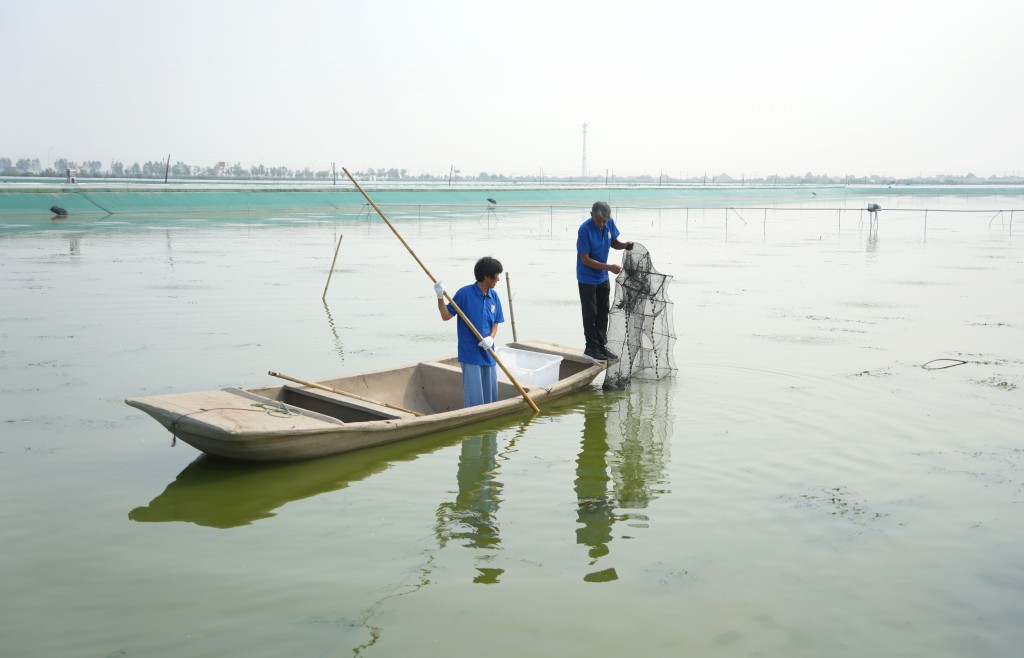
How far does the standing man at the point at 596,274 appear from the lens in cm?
862

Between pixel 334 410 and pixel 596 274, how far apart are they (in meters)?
3.07

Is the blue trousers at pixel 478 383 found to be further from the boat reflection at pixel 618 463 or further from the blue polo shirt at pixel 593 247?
the blue polo shirt at pixel 593 247

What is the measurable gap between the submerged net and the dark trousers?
0.16 meters

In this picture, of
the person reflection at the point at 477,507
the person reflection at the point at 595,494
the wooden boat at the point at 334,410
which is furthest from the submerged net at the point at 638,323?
the person reflection at the point at 477,507

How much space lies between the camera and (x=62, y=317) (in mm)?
11625

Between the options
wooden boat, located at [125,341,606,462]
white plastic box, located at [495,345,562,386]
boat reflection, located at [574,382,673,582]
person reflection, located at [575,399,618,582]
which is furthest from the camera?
white plastic box, located at [495,345,562,386]

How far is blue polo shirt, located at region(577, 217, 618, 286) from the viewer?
8.64 meters

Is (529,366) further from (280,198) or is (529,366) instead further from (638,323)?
(280,198)

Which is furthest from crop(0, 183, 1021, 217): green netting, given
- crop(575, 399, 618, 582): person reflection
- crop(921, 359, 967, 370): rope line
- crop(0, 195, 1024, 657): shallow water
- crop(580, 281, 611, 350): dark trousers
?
crop(921, 359, 967, 370): rope line

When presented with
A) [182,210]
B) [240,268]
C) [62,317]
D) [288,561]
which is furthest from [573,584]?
[182,210]

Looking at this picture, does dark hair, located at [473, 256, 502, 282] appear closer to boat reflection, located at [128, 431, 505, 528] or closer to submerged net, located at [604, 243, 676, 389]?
boat reflection, located at [128, 431, 505, 528]

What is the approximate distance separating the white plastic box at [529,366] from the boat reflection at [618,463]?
1.50 ft

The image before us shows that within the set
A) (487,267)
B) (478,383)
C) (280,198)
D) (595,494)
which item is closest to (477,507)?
(595,494)

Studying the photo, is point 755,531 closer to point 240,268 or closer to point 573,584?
point 573,584
